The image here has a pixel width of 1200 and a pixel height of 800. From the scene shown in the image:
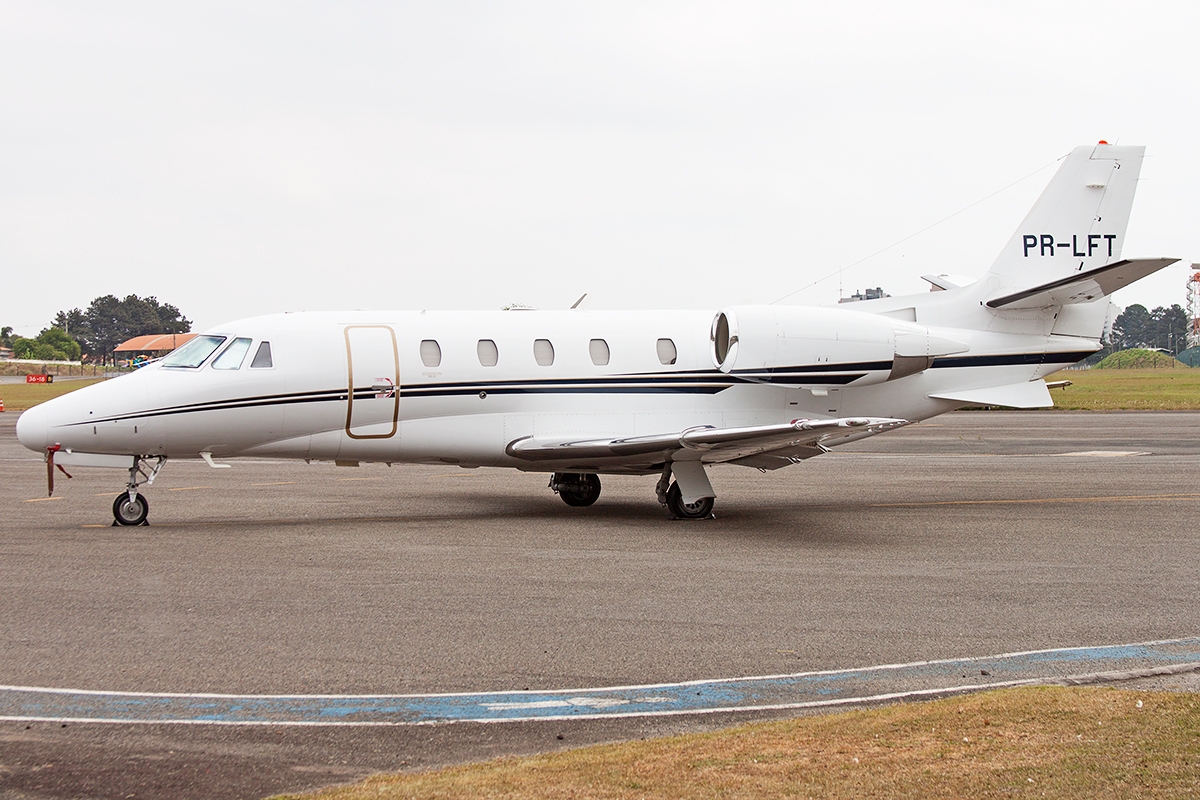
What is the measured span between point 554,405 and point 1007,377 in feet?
25.2

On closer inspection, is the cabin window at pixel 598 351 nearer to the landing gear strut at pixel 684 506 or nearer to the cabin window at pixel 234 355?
the landing gear strut at pixel 684 506

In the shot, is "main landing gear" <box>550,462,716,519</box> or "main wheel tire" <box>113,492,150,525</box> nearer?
"main wheel tire" <box>113,492,150,525</box>

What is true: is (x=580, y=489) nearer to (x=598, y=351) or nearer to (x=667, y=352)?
(x=598, y=351)

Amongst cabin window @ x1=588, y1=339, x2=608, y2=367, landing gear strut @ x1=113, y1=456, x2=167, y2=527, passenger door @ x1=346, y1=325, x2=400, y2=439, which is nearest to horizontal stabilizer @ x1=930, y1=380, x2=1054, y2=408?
cabin window @ x1=588, y1=339, x2=608, y2=367

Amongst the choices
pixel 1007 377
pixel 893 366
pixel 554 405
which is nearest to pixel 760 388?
pixel 893 366

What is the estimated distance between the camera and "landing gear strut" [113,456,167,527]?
1499 cm

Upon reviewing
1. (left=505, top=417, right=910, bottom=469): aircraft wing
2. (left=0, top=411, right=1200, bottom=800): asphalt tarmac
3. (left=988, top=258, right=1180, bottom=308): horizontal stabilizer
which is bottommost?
(left=0, top=411, right=1200, bottom=800): asphalt tarmac

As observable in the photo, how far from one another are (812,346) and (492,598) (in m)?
7.98

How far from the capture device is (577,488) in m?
18.2

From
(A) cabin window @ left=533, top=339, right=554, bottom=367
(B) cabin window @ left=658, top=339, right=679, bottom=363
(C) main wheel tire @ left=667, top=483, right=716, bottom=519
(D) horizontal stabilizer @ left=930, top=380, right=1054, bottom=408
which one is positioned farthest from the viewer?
(D) horizontal stabilizer @ left=930, top=380, right=1054, bottom=408

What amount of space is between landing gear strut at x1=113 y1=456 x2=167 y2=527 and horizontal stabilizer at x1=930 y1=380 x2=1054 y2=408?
1214cm

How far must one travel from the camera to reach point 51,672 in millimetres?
7539

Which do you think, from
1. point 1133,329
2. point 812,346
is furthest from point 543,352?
point 1133,329

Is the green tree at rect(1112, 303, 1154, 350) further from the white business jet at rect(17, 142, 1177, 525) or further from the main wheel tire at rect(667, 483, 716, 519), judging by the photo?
the main wheel tire at rect(667, 483, 716, 519)
